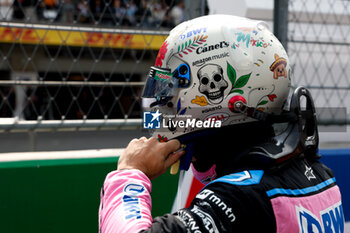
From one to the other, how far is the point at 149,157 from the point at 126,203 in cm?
17

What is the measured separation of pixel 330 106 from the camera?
2445mm

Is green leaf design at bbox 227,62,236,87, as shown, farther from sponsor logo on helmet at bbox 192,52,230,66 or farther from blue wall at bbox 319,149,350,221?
blue wall at bbox 319,149,350,221

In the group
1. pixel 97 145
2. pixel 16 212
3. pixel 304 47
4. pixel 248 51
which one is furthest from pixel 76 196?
pixel 304 47

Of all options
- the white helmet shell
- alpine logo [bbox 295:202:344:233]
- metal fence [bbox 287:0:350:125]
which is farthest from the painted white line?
metal fence [bbox 287:0:350:125]

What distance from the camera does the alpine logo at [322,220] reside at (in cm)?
99

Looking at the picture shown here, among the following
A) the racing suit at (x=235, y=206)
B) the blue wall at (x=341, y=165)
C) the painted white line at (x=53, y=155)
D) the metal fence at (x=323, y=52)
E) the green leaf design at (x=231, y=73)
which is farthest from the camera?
the metal fence at (x=323, y=52)

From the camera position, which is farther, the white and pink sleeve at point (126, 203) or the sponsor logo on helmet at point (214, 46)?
the sponsor logo on helmet at point (214, 46)

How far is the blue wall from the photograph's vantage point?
2.23 meters

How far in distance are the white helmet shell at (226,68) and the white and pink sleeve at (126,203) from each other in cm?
27

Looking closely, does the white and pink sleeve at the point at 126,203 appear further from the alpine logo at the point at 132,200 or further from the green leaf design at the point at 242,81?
the green leaf design at the point at 242,81

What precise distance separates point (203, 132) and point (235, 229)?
0.36 m

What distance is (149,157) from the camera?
1076 millimetres

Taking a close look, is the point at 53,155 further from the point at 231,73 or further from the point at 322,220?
the point at 322,220

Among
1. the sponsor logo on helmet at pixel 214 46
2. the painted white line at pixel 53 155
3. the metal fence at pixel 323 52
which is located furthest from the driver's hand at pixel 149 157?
the metal fence at pixel 323 52
